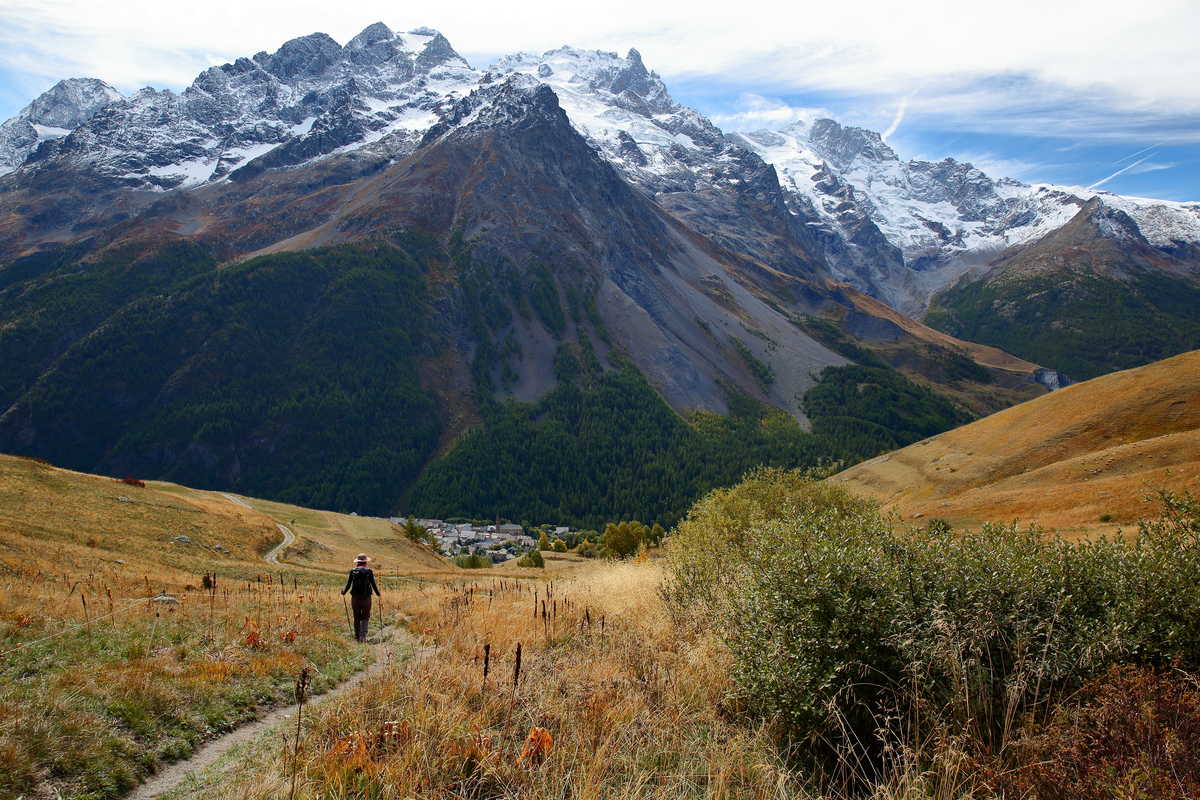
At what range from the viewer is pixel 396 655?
581 inches

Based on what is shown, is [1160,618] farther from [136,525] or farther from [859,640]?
[136,525]

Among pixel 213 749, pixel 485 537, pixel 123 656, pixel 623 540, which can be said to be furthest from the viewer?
pixel 485 537

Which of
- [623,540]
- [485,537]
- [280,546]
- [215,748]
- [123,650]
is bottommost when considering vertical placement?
[485,537]

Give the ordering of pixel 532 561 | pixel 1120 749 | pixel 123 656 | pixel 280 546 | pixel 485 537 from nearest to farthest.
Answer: pixel 1120 749 < pixel 123 656 < pixel 280 546 < pixel 532 561 < pixel 485 537

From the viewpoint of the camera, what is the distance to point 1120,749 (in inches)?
275

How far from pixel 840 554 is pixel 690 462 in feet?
602

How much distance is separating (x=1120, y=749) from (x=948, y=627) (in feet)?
7.15

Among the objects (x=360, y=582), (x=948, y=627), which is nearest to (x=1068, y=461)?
(x=948, y=627)

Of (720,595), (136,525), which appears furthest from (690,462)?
(720,595)

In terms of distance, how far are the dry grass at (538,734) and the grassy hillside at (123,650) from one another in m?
1.83

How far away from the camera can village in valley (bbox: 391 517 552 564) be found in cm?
12612

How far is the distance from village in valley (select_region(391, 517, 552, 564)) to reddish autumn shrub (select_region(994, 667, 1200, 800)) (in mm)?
114342

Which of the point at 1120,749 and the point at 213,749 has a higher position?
the point at 1120,749

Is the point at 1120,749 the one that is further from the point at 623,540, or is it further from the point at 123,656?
the point at 623,540
